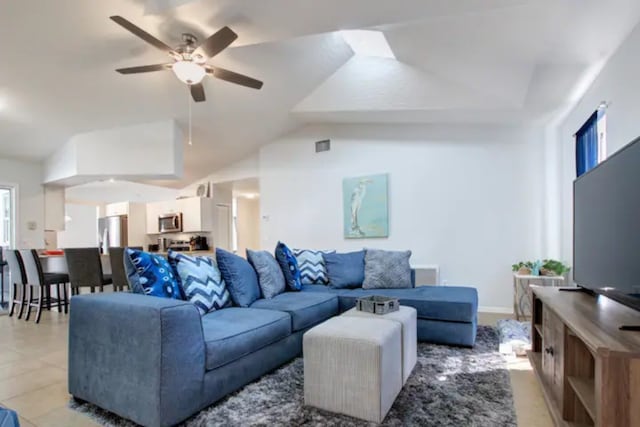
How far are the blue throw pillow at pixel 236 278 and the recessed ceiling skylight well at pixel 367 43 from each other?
3.02m

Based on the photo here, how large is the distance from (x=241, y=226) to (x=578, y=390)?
873cm

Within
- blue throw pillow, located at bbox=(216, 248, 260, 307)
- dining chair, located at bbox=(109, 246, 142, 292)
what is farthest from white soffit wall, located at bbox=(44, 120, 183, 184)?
blue throw pillow, located at bbox=(216, 248, 260, 307)

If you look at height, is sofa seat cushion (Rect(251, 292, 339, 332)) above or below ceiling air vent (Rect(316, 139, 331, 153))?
below

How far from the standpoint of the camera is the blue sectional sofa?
187cm

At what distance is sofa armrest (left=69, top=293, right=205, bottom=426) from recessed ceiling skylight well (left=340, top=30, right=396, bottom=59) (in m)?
3.79

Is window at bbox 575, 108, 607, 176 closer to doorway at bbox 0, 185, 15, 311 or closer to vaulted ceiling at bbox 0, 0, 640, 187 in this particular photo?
vaulted ceiling at bbox 0, 0, 640, 187

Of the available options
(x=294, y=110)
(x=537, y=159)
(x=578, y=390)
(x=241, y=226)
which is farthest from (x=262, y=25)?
(x=241, y=226)

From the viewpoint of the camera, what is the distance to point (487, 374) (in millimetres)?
2607

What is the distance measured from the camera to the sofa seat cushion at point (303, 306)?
2.92 metres

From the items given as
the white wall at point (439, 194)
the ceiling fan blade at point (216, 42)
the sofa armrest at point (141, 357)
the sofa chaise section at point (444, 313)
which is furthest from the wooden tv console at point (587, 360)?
the ceiling fan blade at point (216, 42)

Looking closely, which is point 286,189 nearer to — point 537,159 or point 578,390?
point 537,159

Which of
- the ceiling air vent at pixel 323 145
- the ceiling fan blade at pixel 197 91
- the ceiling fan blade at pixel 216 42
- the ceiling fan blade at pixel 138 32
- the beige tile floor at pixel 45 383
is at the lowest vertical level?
the beige tile floor at pixel 45 383

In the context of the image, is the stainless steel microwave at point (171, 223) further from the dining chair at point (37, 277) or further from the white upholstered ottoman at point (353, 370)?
the white upholstered ottoman at point (353, 370)

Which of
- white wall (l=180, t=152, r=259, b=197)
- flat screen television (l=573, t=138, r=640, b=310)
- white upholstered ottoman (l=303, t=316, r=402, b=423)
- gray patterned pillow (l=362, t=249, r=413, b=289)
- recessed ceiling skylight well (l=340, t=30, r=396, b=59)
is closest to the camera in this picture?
flat screen television (l=573, t=138, r=640, b=310)
